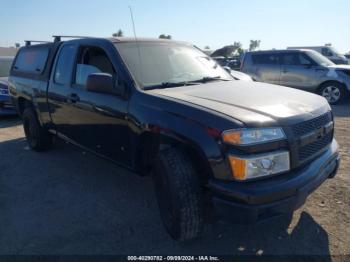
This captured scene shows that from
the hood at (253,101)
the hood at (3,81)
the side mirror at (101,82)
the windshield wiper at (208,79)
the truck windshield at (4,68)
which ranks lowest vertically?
the hood at (3,81)

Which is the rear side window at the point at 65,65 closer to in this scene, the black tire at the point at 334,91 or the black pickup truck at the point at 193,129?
the black pickup truck at the point at 193,129

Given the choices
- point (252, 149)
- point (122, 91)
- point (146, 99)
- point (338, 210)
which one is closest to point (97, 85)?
point (122, 91)

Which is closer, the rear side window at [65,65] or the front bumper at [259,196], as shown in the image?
the front bumper at [259,196]

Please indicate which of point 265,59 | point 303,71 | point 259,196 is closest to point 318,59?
point 303,71

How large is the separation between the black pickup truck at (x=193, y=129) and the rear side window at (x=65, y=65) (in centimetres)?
2

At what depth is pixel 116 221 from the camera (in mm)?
3520

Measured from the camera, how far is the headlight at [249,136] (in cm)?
251

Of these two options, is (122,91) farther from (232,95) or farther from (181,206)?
(181,206)

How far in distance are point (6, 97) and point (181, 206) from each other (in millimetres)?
7367

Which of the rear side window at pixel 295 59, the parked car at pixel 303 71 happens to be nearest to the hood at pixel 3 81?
the parked car at pixel 303 71

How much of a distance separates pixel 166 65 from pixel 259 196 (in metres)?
1.97

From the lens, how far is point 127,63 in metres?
3.60

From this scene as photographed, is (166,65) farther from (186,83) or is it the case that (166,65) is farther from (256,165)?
(256,165)

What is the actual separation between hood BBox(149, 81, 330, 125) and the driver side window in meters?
0.89
